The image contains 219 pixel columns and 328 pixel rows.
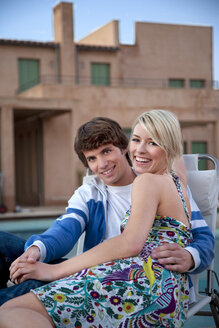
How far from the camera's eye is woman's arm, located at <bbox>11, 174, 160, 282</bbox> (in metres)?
2.04

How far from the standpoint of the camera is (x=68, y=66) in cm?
2028

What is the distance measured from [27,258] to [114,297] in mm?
533

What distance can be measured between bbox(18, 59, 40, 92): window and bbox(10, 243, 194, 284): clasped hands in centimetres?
1857

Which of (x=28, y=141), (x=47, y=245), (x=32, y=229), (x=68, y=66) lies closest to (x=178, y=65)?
(x=68, y=66)

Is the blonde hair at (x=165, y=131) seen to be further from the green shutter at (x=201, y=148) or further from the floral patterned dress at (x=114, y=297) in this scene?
the green shutter at (x=201, y=148)

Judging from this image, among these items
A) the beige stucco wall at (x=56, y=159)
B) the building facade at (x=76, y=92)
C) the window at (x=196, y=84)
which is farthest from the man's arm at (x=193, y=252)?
the window at (x=196, y=84)

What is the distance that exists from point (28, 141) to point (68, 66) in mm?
3909

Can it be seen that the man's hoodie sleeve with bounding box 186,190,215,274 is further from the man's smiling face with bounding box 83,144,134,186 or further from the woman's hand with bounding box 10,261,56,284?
the woman's hand with bounding box 10,261,56,284

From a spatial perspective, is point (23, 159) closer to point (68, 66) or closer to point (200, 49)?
point (68, 66)

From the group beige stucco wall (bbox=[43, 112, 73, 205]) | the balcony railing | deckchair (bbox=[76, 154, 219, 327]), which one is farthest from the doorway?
deckchair (bbox=[76, 154, 219, 327])

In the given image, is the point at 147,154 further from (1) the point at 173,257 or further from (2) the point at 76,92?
(2) the point at 76,92

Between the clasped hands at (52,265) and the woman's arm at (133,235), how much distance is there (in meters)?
0.07

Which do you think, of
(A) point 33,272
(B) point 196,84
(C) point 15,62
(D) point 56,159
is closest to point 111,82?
(C) point 15,62

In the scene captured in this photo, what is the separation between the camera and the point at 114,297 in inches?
76.2
